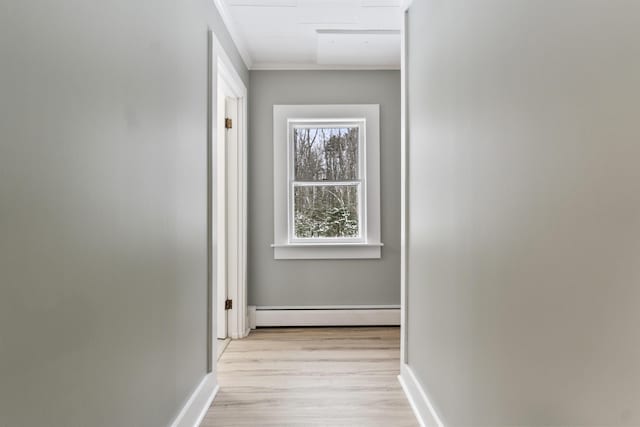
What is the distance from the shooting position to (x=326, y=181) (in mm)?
3807

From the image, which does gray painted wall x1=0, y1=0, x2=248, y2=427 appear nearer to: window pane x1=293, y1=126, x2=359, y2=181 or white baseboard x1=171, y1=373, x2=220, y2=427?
white baseboard x1=171, y1=373, x2=220, y2=427

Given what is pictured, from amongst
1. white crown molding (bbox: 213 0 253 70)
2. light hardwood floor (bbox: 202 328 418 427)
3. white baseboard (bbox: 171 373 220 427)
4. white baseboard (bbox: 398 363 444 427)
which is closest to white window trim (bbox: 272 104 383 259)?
white crown molding (bbox: 213 0 253 70)

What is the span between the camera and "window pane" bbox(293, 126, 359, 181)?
3814 millimetres

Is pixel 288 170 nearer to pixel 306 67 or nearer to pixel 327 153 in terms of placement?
pixel 327 153

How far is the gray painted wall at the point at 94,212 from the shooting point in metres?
0.88

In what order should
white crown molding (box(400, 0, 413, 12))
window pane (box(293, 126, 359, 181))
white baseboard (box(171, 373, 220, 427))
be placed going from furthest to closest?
window pane (box(293, 126, 359, 181)) < white crown molding (box(400, 0, 413, 12)) < white baseboard (box(171, 373, 220, 427))

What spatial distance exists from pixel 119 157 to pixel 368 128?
2.72 m

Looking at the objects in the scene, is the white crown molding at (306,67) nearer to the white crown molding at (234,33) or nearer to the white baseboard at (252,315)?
the white crown molding at (234,33)

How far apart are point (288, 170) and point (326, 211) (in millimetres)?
509

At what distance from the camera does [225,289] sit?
3482 millimetres

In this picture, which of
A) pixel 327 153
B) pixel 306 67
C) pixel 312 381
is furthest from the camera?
pixel 327 153

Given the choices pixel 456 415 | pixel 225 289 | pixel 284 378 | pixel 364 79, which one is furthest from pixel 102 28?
pixel 364 79

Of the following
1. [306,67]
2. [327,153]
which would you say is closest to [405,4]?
[306,67]

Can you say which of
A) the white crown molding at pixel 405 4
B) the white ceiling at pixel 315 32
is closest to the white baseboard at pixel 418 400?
the white crown molding at pixel 405 4
